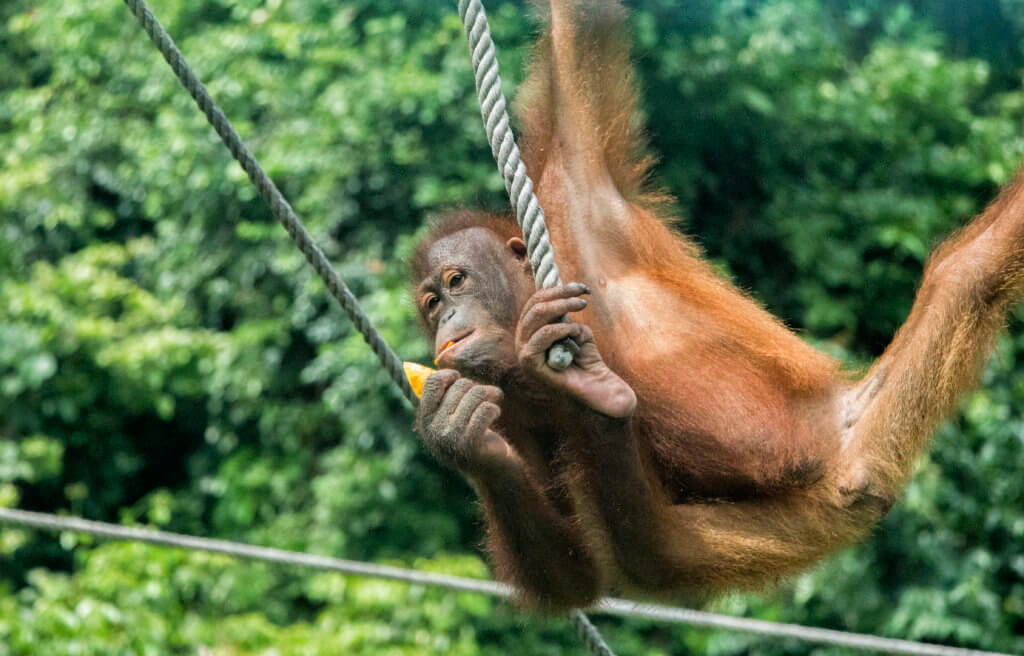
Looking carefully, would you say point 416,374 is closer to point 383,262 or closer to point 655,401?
point 655,401

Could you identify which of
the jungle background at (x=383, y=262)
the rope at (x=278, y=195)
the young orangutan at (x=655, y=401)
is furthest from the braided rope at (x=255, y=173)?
A: the jungle background at (x=383, y=262)

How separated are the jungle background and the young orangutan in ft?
8.05

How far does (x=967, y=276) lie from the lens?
259 centimetres

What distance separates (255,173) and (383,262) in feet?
12.4

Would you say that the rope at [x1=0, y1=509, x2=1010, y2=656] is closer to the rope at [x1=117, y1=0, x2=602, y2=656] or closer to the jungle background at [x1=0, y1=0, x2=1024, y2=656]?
the rope at [x1=117, y1=0, x2=602, y2=656]

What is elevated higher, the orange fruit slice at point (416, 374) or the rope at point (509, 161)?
the rope at point (509, 161)

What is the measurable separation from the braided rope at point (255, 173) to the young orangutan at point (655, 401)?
0.17 meters

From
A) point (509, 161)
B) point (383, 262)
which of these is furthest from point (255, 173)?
point (383, 262)

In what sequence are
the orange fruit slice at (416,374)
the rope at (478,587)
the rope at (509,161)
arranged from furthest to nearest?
the rope at (478,587) < the orange fruit slice at (416,374) < the rope at (509,161)

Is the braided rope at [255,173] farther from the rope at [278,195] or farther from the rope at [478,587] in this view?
the rope at [478,587]

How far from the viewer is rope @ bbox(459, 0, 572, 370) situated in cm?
231

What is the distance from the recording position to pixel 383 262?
6.44 meters

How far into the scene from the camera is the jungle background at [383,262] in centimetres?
589

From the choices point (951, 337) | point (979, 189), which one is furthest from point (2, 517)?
point (979, 189)
